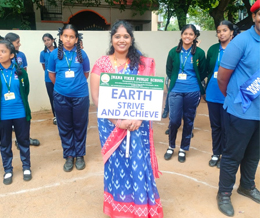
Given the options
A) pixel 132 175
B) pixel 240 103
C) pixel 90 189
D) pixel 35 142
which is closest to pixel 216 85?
pixel 240 103

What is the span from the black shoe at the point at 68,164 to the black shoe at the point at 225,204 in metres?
2.08

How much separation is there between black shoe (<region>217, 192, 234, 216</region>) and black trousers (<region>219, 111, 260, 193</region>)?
6 cm

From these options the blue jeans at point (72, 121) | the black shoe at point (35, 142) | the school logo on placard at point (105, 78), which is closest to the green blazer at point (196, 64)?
the blue jeans at point (72, 121)

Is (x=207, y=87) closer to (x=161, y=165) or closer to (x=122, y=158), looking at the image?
(x=161, y=165)

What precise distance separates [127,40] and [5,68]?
179 centimetres

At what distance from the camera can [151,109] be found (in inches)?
92.4

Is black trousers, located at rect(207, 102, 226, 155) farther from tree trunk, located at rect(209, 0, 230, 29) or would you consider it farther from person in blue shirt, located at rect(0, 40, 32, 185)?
tree trunk, located at rect(209, 0, 230, 29)

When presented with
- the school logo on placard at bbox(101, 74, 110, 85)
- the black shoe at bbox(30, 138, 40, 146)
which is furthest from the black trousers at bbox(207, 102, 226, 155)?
the black shoe at bbox(30, 138, 40, 146)

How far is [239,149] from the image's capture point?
2.69 meters

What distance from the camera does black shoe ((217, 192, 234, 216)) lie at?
2.84 meters

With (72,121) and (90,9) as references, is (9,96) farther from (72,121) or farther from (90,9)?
(90,9)

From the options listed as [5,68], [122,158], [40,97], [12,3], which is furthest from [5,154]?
[12,3]

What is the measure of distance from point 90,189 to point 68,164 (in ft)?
2.31

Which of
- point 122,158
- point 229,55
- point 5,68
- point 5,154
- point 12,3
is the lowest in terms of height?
point 5,154
